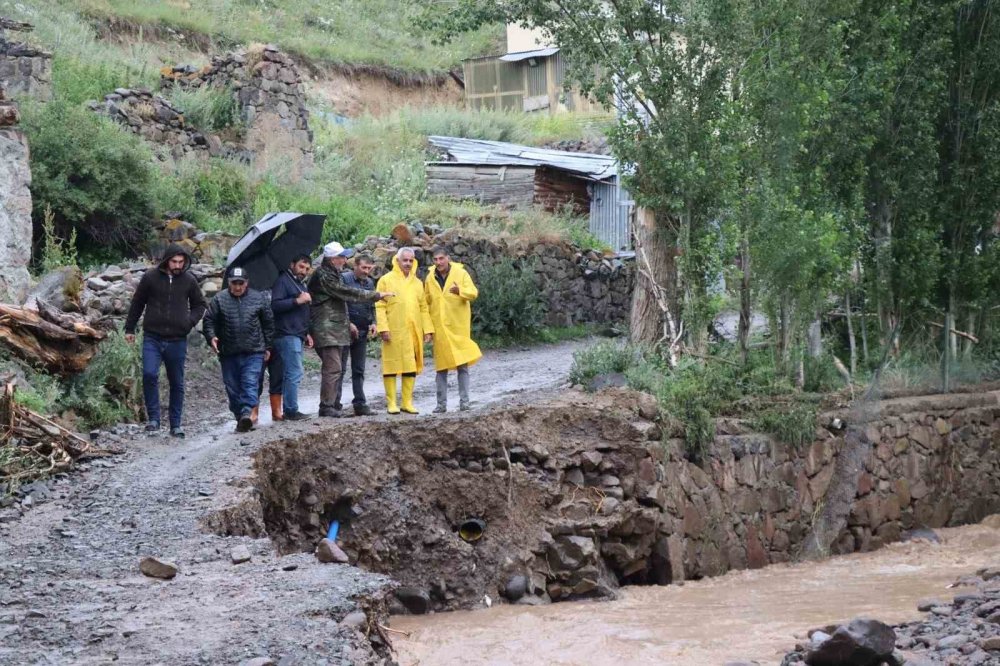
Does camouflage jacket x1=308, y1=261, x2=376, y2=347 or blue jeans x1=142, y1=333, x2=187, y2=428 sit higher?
camouflage jacket x1=308, y1=261, x2=376, y2=347

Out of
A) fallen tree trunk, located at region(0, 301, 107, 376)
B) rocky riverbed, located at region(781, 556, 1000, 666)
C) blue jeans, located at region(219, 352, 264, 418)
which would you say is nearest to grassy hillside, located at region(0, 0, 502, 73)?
fallen tree trunk, located at region(0, 301, 107, 376)

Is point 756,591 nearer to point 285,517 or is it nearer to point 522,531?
point 522,531

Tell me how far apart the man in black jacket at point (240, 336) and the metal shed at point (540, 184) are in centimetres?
1385

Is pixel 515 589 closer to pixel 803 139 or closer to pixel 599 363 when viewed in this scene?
pixel 599 363

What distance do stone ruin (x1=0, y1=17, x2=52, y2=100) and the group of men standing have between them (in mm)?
8923

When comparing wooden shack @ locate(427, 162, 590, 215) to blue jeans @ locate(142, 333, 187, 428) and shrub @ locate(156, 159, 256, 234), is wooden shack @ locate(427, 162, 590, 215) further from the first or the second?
blue jeans @ locate(142, 333, 187, 428)

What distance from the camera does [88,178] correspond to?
61.7 feet

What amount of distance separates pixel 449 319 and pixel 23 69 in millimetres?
10283

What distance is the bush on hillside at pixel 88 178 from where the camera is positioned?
18328 millimetres

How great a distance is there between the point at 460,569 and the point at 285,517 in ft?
6.63

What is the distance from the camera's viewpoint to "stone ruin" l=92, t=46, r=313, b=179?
22.5m

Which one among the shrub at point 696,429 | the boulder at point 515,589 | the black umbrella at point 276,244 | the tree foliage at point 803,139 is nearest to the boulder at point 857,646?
the boulder at point 515,589

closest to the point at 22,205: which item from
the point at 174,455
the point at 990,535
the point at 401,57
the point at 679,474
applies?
the point at 174,455

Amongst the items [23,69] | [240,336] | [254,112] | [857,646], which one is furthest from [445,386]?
[254,112]
